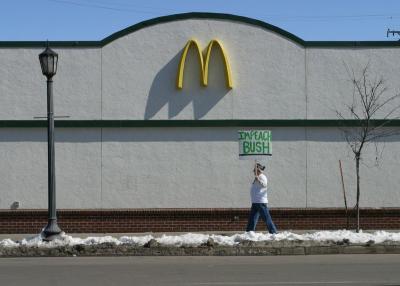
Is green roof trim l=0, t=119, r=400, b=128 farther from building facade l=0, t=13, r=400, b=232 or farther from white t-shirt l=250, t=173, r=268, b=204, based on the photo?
white t-shirt l=250, t=173, r=268, b=204

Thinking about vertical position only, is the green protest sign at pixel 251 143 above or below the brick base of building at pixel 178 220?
above

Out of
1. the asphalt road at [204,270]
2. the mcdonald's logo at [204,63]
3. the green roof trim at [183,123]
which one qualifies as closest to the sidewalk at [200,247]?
the asphalt road at [204,270]

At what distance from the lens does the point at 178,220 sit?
18.1m

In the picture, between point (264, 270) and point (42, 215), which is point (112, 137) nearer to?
point (42, 215)

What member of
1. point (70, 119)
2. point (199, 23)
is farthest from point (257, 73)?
point (70, 119)

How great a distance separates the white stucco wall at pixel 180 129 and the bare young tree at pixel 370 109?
0.78 ft

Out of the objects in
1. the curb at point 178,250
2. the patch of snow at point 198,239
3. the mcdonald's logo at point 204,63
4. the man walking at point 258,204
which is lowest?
the curb at point 178,250

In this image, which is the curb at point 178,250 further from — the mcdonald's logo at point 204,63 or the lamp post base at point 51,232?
the mcdonald's logo at point 204,63

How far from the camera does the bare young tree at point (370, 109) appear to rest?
19094 millimetres

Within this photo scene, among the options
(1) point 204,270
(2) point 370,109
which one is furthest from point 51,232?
(2) point 370,109

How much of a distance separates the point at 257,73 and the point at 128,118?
381cm

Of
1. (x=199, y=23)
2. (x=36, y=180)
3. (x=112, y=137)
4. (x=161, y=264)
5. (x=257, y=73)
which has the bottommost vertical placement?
(x=161, y=264)

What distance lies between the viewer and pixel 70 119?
1892cm

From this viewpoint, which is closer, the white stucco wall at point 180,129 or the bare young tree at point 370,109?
the white stucco wall at point 180,129
